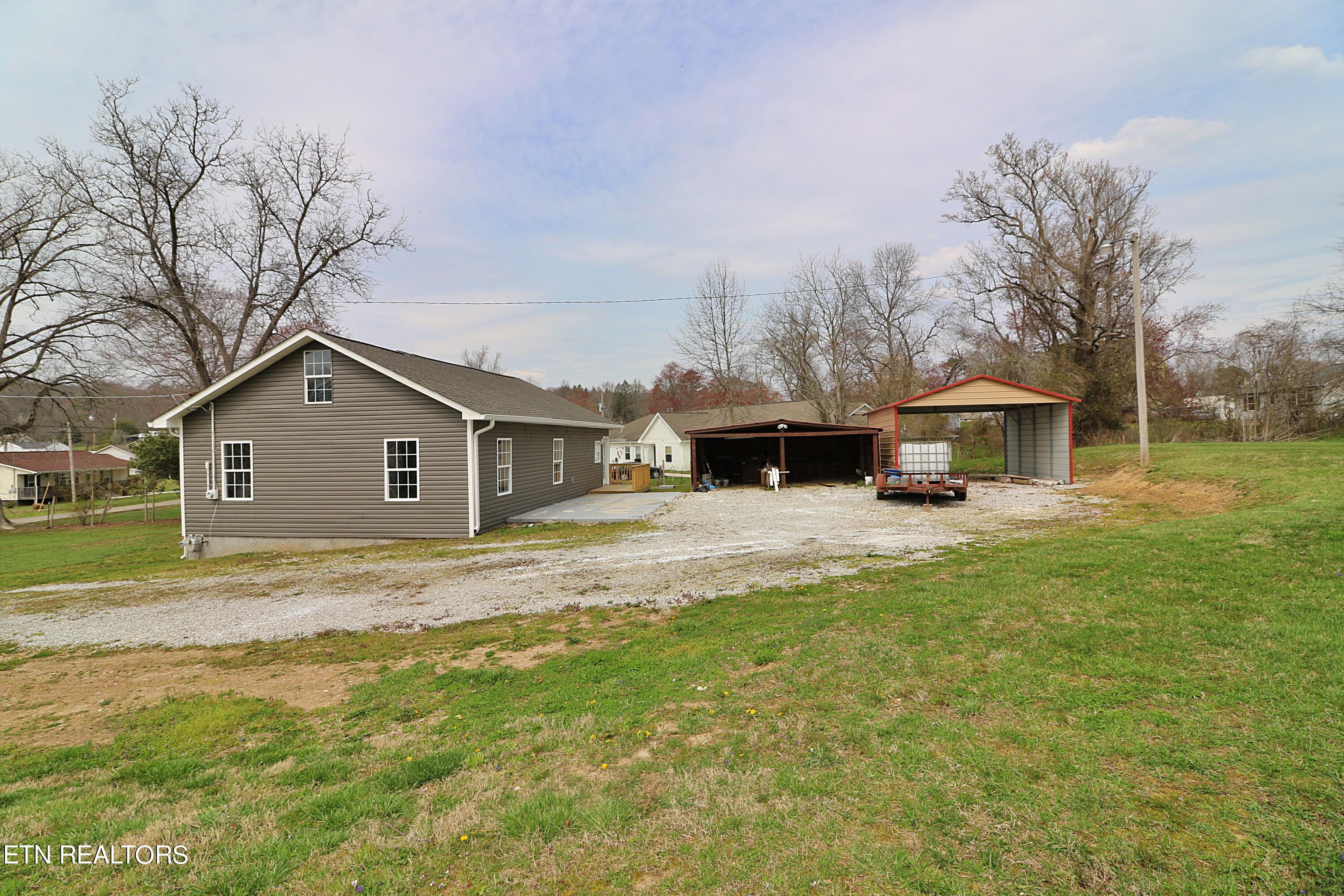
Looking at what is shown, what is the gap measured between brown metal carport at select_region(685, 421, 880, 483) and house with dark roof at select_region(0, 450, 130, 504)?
40838 mm

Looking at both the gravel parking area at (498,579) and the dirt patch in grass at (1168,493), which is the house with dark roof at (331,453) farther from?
the dirt patch in grass at (1168,493)

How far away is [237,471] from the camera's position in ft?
48.5

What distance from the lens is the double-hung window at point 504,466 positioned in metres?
15.2

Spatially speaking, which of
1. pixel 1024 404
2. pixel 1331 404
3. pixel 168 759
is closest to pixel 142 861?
pixel 168 759

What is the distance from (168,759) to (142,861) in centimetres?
156

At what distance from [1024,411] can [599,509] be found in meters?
17.4

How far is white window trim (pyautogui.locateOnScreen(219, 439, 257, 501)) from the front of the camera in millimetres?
14641

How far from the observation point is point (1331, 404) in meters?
23.8

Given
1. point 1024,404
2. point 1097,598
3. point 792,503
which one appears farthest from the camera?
point 1024,404

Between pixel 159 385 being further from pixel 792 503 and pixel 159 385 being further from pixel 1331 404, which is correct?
pixel 1331 404

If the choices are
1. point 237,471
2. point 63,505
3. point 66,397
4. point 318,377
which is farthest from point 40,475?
point 318,377

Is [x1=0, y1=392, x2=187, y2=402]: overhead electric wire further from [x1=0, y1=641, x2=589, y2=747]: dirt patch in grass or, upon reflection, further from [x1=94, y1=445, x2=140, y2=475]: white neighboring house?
[x1=94, y1=445, x2=140, y2=475]: white neighboring house

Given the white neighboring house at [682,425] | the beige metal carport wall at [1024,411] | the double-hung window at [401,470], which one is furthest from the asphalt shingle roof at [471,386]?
the white neighboring house at [682,425]
